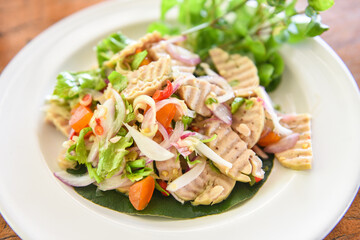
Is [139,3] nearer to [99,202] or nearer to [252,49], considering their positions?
[252,49]

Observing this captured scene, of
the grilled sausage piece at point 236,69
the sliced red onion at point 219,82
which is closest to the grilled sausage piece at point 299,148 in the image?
the grilled sausage piece at point 236,69

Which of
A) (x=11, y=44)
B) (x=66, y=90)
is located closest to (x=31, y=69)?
(x=66, y=90)

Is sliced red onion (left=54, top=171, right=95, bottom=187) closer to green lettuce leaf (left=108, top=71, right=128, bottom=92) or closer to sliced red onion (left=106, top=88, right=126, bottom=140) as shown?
sliced red onion (left=106, top=88, right=126, bottom=140)

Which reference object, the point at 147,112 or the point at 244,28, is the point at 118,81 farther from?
the point at 244,28

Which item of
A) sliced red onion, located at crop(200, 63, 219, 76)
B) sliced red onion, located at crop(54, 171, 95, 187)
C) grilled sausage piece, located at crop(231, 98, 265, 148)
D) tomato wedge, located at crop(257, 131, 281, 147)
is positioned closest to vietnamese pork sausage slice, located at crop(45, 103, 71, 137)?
sliced red onion, located at crop(54, 171, 95, 187)

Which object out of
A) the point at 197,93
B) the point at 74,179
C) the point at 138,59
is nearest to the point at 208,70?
the point at 197,93

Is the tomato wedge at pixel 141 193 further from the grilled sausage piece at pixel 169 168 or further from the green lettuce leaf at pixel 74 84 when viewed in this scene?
the green lettuce leaf at pixel 74 84
